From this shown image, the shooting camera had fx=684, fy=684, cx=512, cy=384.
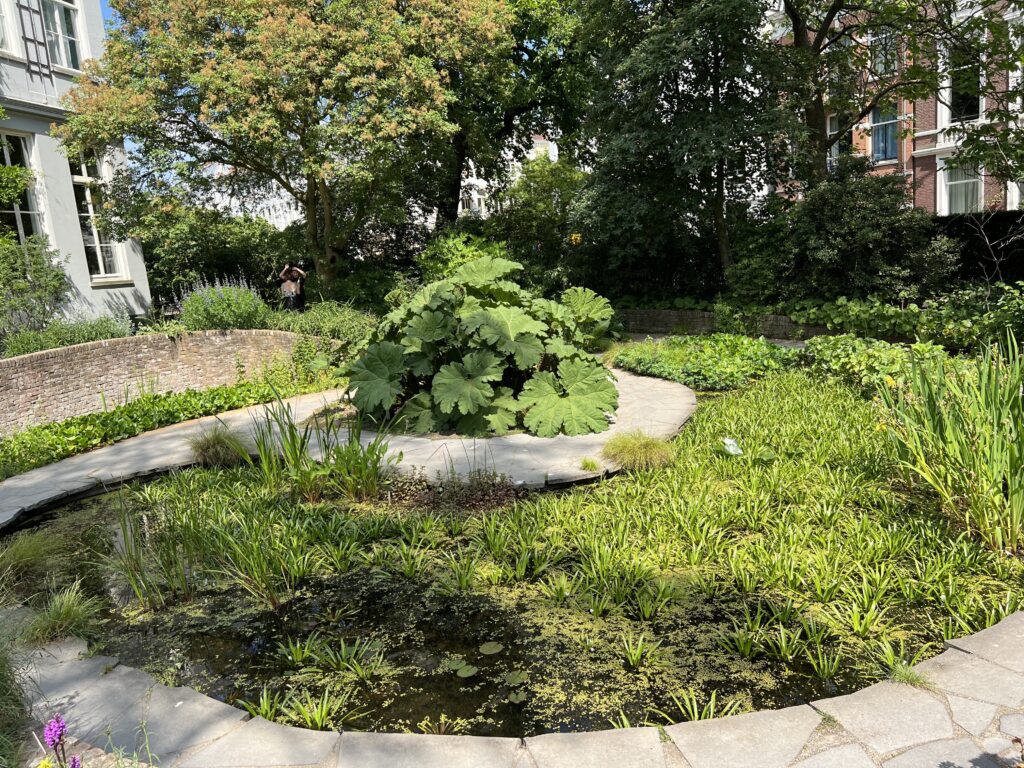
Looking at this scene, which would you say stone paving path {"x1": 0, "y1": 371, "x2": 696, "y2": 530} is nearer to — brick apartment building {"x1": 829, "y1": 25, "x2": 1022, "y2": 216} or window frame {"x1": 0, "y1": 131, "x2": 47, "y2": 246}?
window frame {"x1": 0, "y1": 131, "x2": 47, "y2": 246}

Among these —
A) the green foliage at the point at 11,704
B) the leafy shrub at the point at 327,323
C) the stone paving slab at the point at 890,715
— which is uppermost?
the leafy shrub at the point at 327,323

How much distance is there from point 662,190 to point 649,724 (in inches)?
410

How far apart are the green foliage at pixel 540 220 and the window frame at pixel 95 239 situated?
7.39 metres

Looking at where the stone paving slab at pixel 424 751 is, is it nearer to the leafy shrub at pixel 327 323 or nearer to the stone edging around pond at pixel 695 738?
the stone edging around pond at pixel 695 738

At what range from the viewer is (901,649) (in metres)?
2.64

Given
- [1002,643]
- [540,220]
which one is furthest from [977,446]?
[540,220]

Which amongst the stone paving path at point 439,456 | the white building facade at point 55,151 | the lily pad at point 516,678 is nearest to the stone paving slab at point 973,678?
the lily pad at point 516,678

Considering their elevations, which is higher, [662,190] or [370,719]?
[662,190]

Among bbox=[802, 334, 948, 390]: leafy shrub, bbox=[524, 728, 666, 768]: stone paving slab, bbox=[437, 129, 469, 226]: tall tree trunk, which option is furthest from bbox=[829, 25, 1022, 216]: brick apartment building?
bbox=[524, 728, 666, 768]: stone paving slab

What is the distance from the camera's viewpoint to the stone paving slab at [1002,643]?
243cm

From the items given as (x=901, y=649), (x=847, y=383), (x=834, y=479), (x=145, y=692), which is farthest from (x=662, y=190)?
(x=145, y=692)

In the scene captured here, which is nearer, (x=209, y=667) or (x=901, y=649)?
(x=901, y=649)

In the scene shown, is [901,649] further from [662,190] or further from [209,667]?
[662,190]

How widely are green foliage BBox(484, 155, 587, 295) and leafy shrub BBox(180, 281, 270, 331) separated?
524cm
